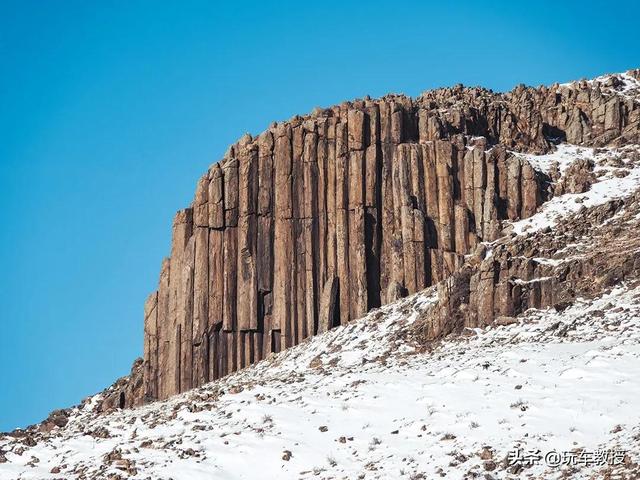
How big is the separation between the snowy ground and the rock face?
8.07 meters

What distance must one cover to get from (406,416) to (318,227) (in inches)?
1028

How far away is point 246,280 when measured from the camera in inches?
2849

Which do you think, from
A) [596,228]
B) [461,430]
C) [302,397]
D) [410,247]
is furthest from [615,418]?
[410,247]

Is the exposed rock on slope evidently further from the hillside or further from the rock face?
the rock face

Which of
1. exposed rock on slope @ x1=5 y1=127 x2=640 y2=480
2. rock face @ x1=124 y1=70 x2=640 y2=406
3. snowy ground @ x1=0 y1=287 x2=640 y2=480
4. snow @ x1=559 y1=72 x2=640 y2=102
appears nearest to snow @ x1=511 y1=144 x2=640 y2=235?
exposed rock on slope @ x1=5 y1=127 x2=640 y2=480

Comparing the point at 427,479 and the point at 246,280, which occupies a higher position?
the point at 246,280

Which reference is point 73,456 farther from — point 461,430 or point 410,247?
point 410,247

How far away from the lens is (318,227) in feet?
240

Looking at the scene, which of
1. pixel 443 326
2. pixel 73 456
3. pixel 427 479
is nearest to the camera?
pixel 427 479

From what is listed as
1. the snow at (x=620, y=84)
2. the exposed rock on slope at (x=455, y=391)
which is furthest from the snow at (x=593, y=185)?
the snow at (x=620, y=84)

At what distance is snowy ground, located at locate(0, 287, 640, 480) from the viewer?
42688 mm

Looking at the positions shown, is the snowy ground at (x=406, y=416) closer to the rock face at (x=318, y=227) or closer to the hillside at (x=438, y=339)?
the hillside at (x=438, y=339)

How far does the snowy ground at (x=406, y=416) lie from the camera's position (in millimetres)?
42688

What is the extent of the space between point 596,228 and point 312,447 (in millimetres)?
25226
